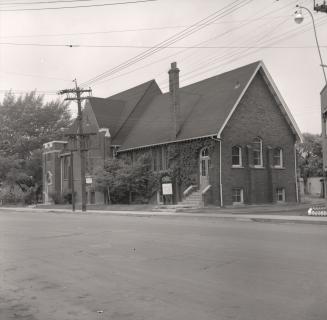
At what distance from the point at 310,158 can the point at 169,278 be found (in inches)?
2224

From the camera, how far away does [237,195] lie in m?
37.3

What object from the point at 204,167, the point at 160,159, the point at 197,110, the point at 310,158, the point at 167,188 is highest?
the point at 197,110

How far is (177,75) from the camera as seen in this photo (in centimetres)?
3997

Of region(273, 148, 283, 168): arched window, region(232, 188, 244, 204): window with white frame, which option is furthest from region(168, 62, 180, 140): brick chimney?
region(273, 148, 283, 168): arched window

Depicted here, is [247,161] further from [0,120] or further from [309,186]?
[0,120]

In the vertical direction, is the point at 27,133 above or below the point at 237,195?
above

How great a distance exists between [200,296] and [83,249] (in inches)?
253

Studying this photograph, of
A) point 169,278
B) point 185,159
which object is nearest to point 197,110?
point 185,159

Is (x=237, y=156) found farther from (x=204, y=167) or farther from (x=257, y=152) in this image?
(x=204, y=167)

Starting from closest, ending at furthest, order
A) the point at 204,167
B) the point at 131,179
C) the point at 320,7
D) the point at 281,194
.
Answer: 1. the point at 320,7
2. the point at 204,167
3. the point at 281,194
4. the point at 131,179

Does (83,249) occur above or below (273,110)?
below

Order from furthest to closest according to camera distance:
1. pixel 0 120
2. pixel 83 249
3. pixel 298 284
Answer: pixel 0 120 < pixel 83 249 < pixel 298 284

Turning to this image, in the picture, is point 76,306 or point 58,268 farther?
point 58,268

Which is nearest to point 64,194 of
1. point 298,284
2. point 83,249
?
point 83,249
